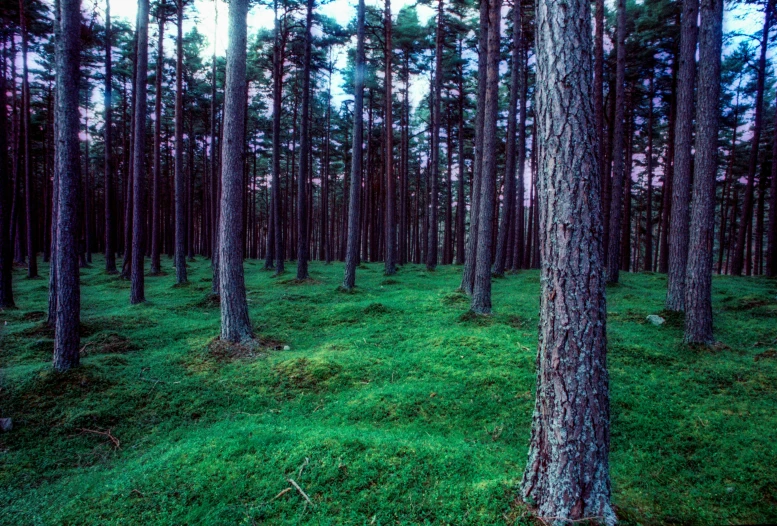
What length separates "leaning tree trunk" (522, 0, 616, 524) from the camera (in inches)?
112

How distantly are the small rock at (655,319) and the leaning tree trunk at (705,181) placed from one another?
1593mm

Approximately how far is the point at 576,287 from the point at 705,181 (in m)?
6.63

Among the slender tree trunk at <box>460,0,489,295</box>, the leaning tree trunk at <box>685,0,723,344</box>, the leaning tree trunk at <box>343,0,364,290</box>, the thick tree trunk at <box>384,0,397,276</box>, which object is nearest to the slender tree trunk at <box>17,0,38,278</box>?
the leaning tree trunk at <box>343,0,364,290</box>

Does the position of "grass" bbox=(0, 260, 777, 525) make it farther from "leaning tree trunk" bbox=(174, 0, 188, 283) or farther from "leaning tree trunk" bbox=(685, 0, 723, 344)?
"leaning tree trunk" bbox=(174, 0, 188, 283)

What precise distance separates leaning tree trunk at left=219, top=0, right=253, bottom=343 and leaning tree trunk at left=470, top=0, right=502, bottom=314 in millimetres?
5640

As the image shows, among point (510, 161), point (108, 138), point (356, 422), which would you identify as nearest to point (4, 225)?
point (108, 138)

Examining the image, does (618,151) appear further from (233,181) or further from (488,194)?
(233,181)

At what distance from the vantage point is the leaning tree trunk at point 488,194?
31.9ft

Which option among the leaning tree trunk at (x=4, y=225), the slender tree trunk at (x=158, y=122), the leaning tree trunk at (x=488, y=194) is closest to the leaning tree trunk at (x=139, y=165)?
the leaning tree trunk at (x=4, y=225)

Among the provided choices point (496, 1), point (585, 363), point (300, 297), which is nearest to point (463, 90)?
point (496, 1)

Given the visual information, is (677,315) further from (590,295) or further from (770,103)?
(770,103)

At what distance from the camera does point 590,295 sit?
2857mm

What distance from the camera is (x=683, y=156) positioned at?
904 centimetres

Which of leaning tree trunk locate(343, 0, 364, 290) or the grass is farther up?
leaning tree trunk locate(343, 0, 364, 290)
